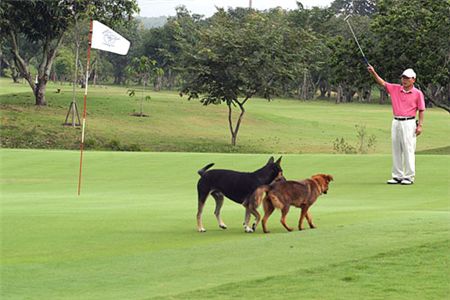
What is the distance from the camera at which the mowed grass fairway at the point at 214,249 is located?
27.0 feet

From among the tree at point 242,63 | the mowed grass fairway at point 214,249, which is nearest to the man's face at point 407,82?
the mowed grass fairway at point 214,249

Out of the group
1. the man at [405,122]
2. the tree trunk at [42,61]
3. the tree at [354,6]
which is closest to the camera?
the man at [405,122]

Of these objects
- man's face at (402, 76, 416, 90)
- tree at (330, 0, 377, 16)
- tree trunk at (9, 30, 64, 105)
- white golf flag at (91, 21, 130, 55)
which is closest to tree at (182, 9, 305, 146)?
tree trunk at (9, 30, 64, 105)

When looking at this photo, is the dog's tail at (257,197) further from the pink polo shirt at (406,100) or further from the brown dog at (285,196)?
the pink polo shirt at (406,100)

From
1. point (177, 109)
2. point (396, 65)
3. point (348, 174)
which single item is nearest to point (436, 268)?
point (348, 174)

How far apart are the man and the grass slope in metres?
30.2

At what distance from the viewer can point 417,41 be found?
46438mm

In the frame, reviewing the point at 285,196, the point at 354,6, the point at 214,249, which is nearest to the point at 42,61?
the point at 285,196

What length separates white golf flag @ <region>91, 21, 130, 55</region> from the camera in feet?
69.4

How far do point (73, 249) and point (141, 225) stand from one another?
2607 millimetres

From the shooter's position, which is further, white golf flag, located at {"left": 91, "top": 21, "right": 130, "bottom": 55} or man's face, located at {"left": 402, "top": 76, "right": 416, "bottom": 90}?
white golf flag, located at {"left": 91, "top": 21, "right": 130, "bottom": 55}

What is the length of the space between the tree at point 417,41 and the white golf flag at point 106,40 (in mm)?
26868

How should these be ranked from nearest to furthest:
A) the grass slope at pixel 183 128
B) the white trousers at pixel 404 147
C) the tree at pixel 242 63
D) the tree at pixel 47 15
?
the white trousers at pixel 404 147
the grass slope at pixel 183 128
the tree at pixel 47 15
the tree at pixel 242 63

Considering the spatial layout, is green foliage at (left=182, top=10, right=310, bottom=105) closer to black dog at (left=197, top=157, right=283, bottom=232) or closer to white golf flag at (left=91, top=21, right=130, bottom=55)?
white golf flag at (left=91, top=21, right=130, bottom=55)
